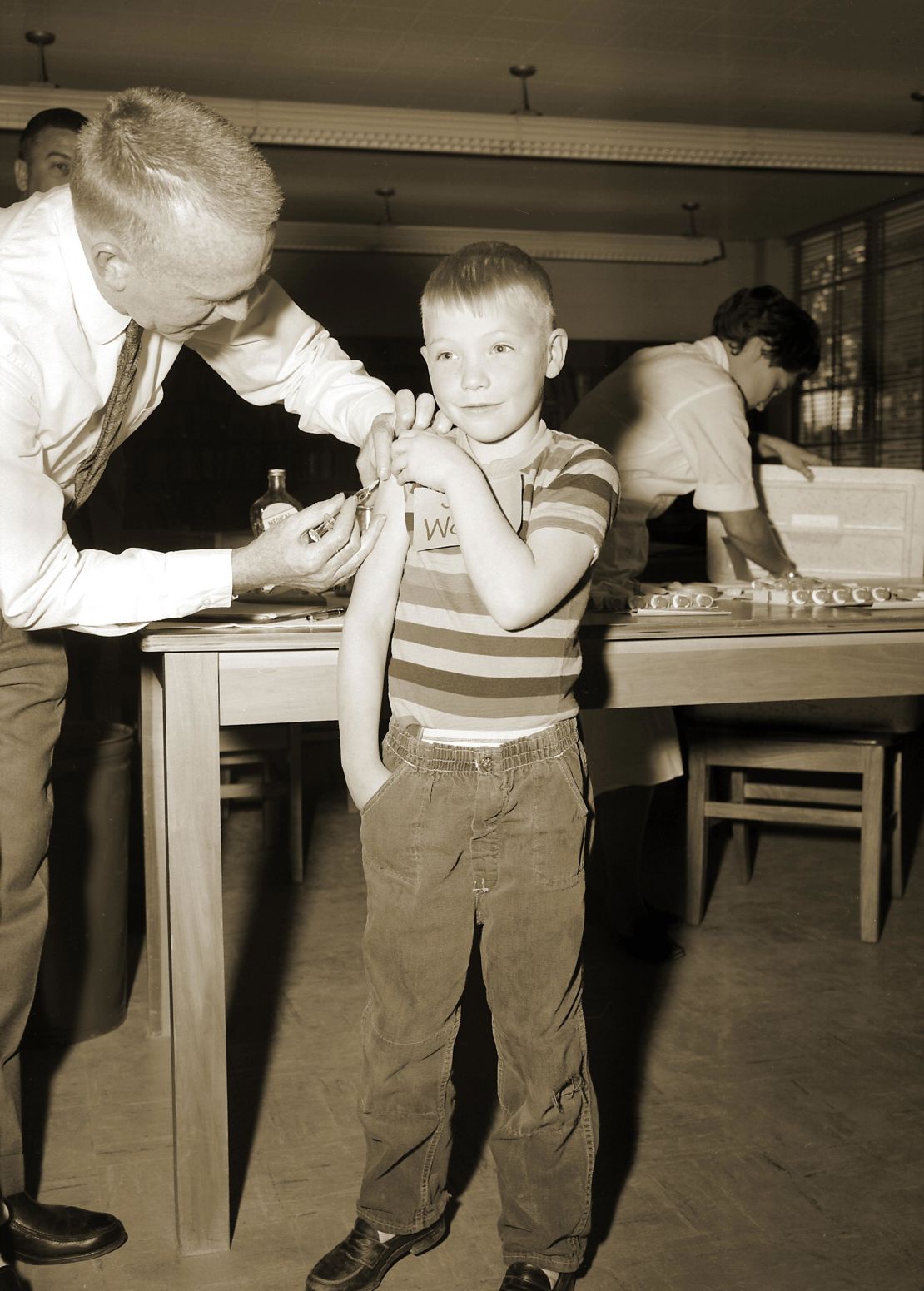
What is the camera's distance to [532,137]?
22.8 ft

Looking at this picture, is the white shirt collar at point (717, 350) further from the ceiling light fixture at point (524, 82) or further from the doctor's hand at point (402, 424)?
the ceiling light fixture at point (524, 82)

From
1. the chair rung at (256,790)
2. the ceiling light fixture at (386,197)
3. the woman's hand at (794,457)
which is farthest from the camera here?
the ceiling light fixture at (386,197)

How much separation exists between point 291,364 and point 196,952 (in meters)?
0.95

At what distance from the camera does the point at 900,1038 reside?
242cm

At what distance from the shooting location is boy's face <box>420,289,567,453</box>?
1420 mm

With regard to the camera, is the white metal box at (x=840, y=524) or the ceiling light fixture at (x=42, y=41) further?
the ceiling light fixture at (x=42, y=41)

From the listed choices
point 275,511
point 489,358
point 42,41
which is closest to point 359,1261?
point 489,358

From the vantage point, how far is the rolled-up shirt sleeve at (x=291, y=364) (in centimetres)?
196

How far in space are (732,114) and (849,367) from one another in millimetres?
2952

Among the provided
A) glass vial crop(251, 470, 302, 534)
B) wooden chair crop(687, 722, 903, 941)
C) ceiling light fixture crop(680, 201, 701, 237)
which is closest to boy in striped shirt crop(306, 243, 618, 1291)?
glass vial crop(251, 470, 302, 534)

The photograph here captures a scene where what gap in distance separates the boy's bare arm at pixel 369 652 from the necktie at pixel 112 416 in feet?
1.36

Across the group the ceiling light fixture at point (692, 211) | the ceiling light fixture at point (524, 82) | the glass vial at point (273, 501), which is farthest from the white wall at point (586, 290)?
the glass vial at point (273, 501)

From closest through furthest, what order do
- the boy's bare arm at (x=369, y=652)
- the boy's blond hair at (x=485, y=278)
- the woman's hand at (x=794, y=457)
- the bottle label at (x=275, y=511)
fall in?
the boy's blond hair at (x=485, y=278), the boy's bare arm at (x=369, y=652), the bottle label at (x=275, y=511), the woman's hand at (x=794, y=457)

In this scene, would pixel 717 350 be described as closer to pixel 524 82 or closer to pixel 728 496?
pixel 728 496
